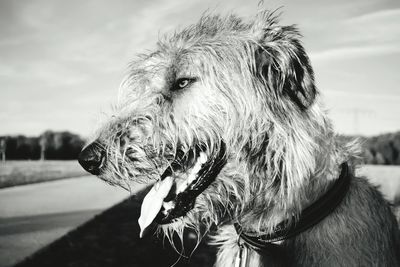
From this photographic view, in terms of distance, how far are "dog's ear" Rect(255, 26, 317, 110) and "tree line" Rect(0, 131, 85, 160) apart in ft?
181

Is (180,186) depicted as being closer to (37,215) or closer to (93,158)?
A: (93,158)

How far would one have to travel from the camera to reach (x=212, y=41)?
9.88 ft

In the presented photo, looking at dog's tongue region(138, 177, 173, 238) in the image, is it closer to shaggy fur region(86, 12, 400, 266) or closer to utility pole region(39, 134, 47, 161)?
shaggy fur region(86, 12, 400, 266)

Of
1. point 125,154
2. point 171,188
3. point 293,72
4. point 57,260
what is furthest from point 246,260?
point 57,260

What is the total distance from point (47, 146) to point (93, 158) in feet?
244

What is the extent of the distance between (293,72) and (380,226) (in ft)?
4.22

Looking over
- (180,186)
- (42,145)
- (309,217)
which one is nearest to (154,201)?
(180,186)

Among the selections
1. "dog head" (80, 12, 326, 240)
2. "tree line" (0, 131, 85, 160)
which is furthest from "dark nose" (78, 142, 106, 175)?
"tree line" (0, 131, 85, 160)

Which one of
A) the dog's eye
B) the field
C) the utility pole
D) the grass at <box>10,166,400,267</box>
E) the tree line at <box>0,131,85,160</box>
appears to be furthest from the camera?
the utility pole

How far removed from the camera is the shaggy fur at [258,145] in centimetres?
255

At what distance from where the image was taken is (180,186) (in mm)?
2682

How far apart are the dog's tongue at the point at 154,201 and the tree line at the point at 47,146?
54609 millimetres

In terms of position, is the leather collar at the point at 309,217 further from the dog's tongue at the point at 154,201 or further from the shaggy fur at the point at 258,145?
the dog's tongue at the point at 154,201

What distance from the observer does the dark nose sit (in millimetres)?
2586
